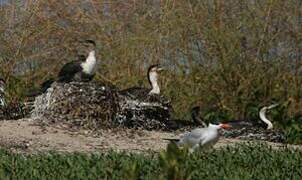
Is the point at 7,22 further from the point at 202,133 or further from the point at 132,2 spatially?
the point at 202,133

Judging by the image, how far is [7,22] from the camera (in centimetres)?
1672

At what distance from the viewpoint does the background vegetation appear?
1557 cm

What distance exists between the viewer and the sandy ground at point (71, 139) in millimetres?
10758

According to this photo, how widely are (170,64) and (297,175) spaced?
30.0 ft

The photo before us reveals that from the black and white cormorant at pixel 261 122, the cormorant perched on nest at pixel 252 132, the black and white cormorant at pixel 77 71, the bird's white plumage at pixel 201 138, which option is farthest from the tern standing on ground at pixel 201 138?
the black and white cormorant at pixel 77 71

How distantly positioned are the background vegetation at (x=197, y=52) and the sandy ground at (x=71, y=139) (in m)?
2.49

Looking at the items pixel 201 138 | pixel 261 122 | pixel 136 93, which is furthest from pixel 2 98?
pixel 201 138

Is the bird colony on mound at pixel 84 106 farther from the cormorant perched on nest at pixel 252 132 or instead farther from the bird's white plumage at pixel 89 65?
the cormorant perched on nest at pixel 252 132

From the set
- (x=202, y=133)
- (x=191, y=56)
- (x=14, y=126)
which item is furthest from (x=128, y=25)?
(x=202, y=133)

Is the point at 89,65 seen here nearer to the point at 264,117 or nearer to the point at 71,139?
the point at 71,139

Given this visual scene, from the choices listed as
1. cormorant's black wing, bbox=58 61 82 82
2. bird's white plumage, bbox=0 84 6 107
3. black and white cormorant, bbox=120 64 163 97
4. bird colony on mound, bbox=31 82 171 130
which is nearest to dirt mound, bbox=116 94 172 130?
→ bird colony on mound, bbox=31 82 171 130

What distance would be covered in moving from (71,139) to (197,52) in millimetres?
4975

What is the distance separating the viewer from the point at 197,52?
1599cm

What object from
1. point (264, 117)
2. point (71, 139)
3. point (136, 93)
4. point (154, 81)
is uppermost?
point (154, 81)
